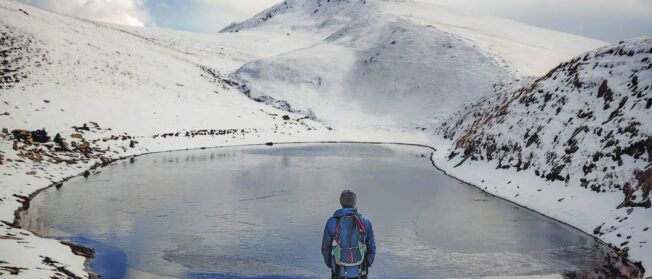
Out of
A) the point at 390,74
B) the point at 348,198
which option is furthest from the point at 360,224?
the point at 390,74

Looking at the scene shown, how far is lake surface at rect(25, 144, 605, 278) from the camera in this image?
52.2 ft

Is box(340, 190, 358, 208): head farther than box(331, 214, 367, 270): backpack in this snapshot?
No

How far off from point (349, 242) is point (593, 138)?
22.4 meters

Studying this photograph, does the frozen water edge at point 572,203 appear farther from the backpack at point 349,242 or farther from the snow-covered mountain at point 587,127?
the backpack at point 349,242

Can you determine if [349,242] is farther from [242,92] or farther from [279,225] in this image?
[242,92]

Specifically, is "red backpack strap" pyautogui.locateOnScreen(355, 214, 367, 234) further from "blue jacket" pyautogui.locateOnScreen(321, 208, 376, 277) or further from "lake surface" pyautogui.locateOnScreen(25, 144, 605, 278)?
"lake surface" pyautogui.locateOnScreen(25, 144, 605, 278)

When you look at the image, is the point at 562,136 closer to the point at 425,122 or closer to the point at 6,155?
the point at 6,155

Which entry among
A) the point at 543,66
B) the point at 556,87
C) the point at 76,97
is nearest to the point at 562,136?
the point at 556,87

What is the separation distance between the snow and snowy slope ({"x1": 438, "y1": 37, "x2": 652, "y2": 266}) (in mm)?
300

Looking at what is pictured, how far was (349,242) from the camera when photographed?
8.94 m

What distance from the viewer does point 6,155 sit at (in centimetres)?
2931

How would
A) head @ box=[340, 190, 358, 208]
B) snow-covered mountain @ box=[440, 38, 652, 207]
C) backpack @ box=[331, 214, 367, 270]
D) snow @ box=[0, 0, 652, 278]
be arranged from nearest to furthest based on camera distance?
head @ box=[340, 190, 358, 208] → backpack @ box=[331, 214, 367, 270] → snow-covered mountain @ box=[440, 38, 652, 207] → snow @ box=[0, 0, 652, 278]

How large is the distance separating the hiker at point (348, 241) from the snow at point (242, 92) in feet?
25.7

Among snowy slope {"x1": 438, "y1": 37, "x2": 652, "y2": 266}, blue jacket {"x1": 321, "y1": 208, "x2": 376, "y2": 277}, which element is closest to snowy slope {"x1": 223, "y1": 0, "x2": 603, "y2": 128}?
snowy slope {"x1": 438, "y1": 37, "x2": 652, "y2": 266}
